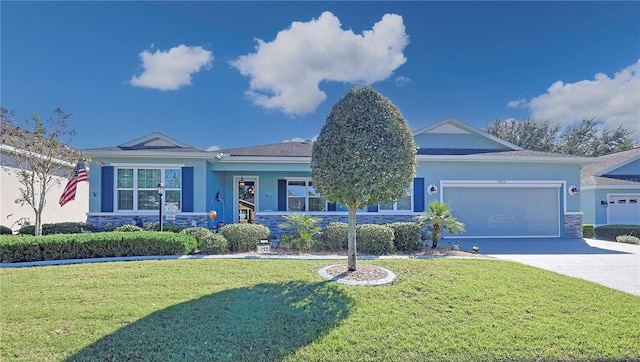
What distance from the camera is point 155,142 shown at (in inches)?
498

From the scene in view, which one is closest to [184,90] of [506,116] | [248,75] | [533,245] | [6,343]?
[248,75]

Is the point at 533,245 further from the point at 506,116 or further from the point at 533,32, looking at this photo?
the point at 506,116

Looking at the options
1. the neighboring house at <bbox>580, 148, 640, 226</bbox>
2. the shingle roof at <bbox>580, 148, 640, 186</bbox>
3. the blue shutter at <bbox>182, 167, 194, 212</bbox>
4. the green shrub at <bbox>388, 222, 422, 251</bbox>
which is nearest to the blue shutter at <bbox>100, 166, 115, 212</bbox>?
the blue shutter at <bbox>182, 167, 194, 212</bbox>

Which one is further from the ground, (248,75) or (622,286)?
(248,75)

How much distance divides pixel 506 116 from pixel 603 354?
120 feet

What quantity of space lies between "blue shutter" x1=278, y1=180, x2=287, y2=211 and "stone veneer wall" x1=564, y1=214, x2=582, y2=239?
39.6ft

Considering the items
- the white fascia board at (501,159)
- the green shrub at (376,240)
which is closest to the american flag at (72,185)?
the green shrub at (376,240)

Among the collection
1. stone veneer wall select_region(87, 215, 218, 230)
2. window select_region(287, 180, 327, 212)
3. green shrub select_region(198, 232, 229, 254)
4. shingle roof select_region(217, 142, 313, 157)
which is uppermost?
shingle roof select_region(217, 142, 313, 157)

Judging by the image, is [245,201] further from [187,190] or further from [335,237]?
[335,237]

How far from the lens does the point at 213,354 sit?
10.5 feet

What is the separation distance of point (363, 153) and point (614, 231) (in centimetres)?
1440

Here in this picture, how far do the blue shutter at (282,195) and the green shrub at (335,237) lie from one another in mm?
4297

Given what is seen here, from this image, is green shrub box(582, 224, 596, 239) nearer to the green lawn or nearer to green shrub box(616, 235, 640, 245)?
green shrub box(616, 235, 640, 245)

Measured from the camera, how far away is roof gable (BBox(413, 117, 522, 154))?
14086 millimetres
